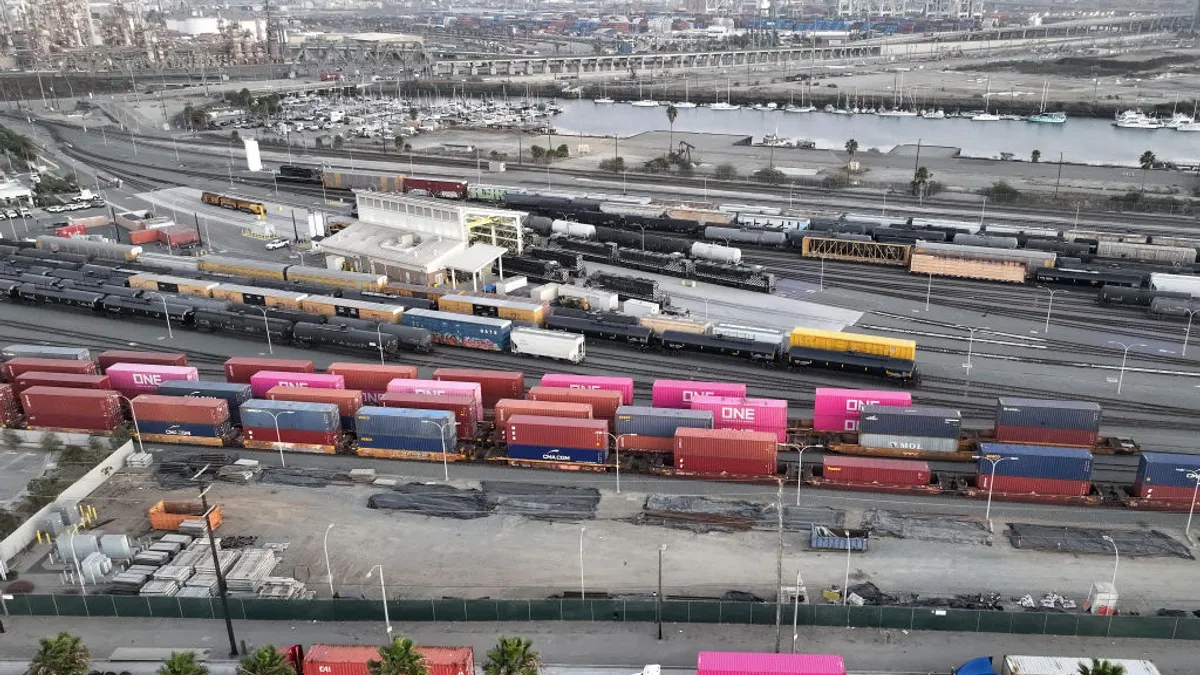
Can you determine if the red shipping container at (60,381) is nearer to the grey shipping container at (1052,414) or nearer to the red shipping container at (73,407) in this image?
the red shipping container at (73,407)

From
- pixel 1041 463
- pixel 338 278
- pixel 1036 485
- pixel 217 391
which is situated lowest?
pixel 1036 485

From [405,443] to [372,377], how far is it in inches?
253

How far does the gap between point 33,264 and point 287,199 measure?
97.6 ft

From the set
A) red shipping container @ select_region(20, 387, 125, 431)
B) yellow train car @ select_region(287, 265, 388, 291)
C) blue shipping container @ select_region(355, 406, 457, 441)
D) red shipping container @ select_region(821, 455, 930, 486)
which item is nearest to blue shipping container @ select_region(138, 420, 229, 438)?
red shipping container @ select_region(20, 387, 125, 431)

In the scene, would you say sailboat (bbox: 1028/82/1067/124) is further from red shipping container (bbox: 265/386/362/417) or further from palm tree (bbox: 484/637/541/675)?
palm tree (bbox: 484/637/541/675)

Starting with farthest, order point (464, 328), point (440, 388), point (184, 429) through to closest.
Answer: point (464, 328) < point (440, 388) < point (184, 429)

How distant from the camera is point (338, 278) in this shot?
63.5 meters

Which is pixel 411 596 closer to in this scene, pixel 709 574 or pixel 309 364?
pixel 709 574

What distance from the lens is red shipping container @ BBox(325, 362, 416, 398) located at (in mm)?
45688

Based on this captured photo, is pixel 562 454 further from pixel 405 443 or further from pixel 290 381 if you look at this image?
pixel 290 381

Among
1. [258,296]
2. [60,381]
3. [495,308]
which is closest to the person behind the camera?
[60,381]

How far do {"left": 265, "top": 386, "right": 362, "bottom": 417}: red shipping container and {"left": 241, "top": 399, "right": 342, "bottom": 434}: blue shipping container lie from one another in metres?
0.80

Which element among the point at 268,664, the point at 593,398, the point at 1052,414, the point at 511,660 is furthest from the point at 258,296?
the point at 1052,414

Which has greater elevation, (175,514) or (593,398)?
(593,398)
